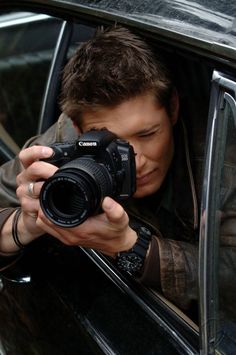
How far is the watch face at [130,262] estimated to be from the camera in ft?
5.72

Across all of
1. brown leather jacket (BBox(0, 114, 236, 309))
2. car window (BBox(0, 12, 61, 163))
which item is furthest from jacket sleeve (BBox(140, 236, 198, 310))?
car window (BBox(0, 12, 61, 163))

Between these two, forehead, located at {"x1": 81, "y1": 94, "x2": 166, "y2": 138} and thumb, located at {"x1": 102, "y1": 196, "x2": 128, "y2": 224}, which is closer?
thumb, located at {"x1": 102, "y1": 196, "x2": 128, "y2": 224}

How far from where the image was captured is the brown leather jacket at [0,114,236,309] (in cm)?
172

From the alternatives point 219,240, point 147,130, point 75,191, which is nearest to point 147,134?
point 147,130

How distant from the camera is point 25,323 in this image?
213 centimetres

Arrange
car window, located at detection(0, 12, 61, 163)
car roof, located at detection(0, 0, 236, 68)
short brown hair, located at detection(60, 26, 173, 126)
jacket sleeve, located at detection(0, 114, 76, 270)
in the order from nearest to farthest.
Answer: car roof, located at detection(0, 0, 236, 68), short brown hair, located at detection(60, 26, 173, 126), jacket sleeve, located at detection(0, 114, 76, 270), car window, located at detection(0, 12, 61, 163)

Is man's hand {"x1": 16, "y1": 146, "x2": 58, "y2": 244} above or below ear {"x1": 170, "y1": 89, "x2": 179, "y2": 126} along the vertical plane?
below

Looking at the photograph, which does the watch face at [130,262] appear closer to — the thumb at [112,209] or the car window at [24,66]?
the thumb at [112,209]

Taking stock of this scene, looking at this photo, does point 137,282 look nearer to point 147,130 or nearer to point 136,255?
point 136,255

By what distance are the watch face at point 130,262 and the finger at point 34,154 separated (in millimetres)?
327

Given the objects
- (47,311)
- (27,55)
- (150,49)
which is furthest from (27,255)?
(27,55)

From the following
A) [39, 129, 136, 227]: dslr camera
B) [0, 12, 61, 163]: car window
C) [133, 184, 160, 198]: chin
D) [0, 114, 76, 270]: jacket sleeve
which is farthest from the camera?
[0, 12, 61, 163]: car window

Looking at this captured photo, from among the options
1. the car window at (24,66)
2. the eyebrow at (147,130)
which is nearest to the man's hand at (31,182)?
the eyebrow at (147,130)

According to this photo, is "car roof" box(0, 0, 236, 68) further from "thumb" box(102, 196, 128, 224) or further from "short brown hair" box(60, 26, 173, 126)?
"thumb" box(102, 196, 128, 224)
